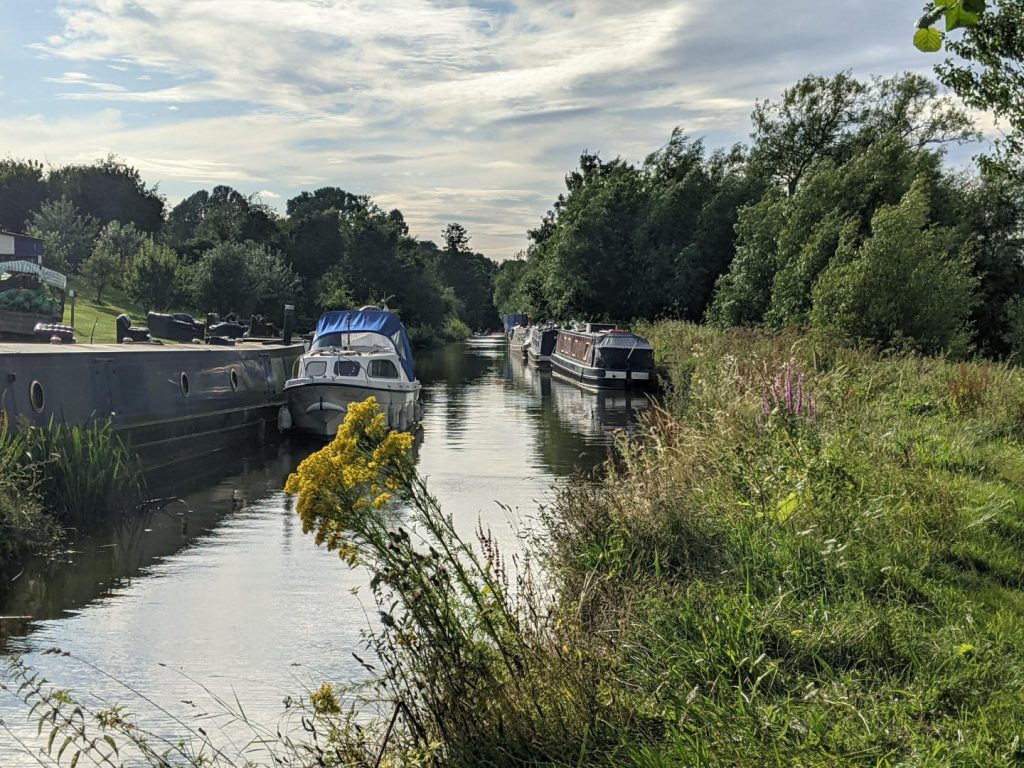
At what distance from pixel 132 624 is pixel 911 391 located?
1117 cm

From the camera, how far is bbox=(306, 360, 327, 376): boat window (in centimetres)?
2317

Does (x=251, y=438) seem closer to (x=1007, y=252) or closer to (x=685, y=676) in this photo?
(x=685, y=676)

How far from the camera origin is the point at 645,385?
116 ft

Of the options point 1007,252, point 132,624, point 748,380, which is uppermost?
point 1007,252

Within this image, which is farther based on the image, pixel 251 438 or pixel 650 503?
pixel 251 438

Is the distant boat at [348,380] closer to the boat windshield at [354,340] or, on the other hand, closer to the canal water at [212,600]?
the boat windshield at [354,340]

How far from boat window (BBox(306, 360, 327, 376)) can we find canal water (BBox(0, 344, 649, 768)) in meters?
3.09

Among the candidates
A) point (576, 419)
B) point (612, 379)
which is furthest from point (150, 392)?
point (612, 379)

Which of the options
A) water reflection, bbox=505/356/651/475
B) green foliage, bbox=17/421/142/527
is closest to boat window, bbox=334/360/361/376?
A: water reflection, bbox=505/356/651/475

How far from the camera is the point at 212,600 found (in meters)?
10.2

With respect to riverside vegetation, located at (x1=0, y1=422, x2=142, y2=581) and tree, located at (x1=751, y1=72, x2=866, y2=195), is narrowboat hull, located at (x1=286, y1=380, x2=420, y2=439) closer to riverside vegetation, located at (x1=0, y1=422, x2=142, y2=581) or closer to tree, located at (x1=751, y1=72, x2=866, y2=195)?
riverside vegetation, located at (x1=0, y1=422, x2=142, y2=581)

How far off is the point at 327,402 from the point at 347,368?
3.21 ft

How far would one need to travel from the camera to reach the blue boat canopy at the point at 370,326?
25.0 meters

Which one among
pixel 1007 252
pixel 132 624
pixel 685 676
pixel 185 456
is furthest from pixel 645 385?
pixel 685 676
